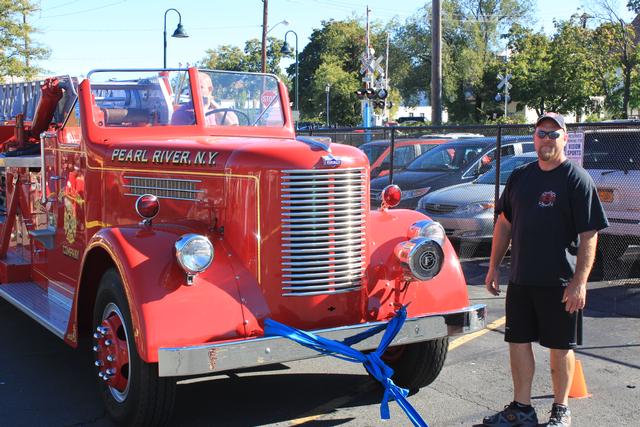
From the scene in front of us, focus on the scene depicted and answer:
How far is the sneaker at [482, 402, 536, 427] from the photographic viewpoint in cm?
436

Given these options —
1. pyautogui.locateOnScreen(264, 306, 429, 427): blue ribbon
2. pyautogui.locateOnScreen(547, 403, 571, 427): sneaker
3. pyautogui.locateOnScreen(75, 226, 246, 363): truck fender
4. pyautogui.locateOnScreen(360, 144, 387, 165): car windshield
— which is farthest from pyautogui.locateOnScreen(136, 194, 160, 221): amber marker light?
pyautogui.locateOnScreen(360, 144, 387, 165): car windshield

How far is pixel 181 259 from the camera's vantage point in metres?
4.10

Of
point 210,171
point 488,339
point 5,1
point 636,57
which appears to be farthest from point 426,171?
point 636,57

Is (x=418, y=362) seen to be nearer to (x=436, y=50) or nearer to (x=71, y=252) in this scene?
(x=71, y=252)

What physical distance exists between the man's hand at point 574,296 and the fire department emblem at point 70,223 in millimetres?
3780

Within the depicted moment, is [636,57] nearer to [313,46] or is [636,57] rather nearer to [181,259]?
[181,259]

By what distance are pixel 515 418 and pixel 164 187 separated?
265 centimetres

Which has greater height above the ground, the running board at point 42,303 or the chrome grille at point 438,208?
the chrome grille at point 438,208

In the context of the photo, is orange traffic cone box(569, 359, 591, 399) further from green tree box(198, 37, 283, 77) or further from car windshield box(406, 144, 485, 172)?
green tree box(198, 37, 283, 77)

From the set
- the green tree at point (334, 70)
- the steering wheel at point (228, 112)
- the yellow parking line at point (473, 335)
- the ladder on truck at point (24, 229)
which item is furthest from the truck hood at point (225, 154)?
the green tree at point (334, 70)

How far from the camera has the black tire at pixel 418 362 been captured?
16.3 ft

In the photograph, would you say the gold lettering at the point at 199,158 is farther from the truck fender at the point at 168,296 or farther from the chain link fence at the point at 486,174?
the chain link fence at the point at 486,174

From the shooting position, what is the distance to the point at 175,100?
19.6ft

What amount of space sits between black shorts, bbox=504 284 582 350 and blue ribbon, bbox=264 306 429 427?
655 mm
